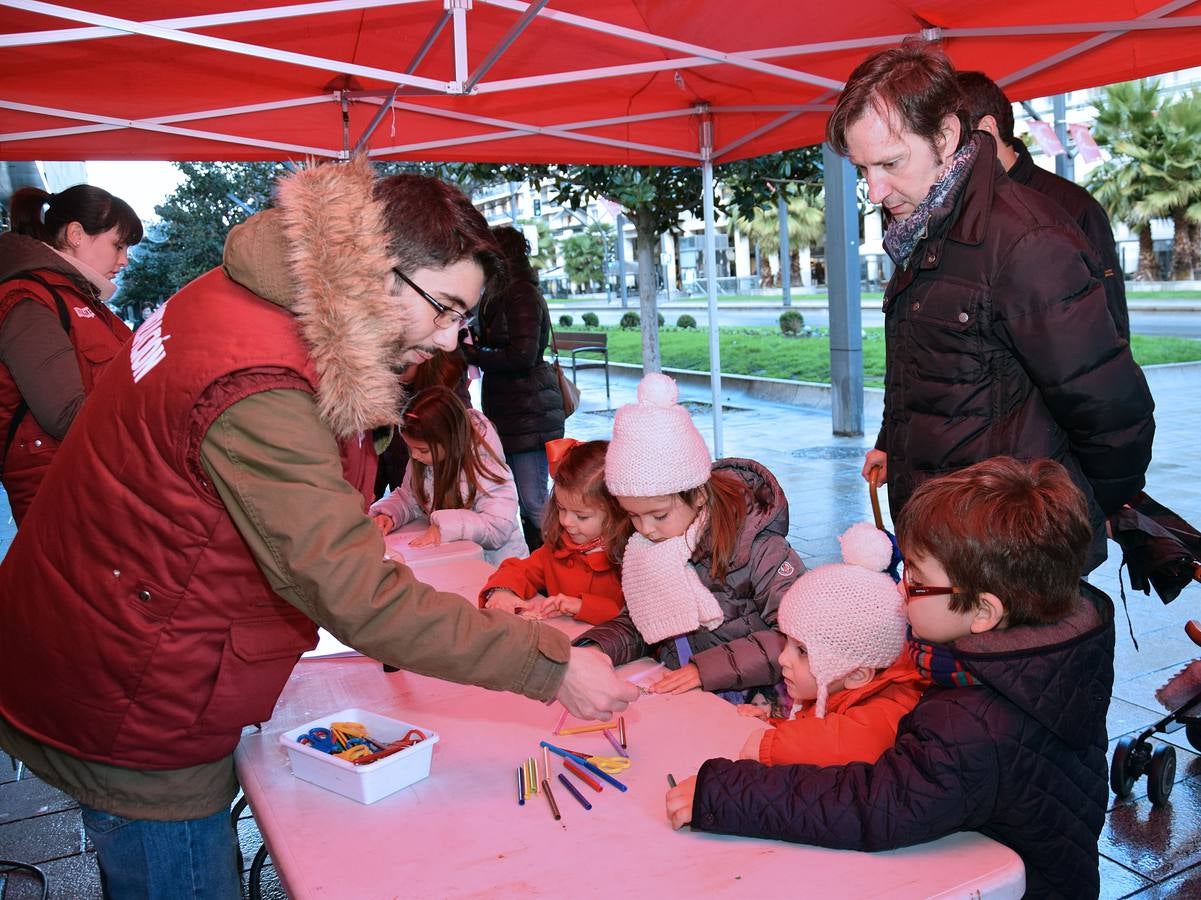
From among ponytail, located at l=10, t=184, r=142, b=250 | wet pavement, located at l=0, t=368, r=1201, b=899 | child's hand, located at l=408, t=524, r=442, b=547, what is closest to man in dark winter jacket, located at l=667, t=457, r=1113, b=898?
wet pavement, located at l=0, t=368, r=1201, b=899

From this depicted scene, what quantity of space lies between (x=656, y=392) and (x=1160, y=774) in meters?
1.95

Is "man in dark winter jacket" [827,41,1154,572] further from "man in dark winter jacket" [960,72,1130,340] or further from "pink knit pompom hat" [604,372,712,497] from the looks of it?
"pink knit pompom hat" [604,372,712,497]

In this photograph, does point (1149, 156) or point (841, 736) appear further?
point (1149, 156)

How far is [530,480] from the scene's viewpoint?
4.75 m

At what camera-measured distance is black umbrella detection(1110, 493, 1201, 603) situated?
270cm

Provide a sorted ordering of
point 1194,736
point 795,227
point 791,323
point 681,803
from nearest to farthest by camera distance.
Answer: point 681,803 → point 1194,736 → point 791,323 → point 795,227

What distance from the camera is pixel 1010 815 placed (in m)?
1.44

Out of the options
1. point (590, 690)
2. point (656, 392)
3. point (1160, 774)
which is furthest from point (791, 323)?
point (590, 690)

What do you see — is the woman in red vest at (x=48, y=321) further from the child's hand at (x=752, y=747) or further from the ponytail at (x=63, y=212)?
the child's hand at (x=752, y=747)

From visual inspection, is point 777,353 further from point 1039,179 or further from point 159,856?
point 159,856

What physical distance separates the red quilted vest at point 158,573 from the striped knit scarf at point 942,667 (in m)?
0.90

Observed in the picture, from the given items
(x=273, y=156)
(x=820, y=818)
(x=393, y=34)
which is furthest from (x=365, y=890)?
(x=273, y=156)

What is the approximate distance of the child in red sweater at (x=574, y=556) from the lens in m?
2.61

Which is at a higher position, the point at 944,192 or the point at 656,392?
the point at 944,192
